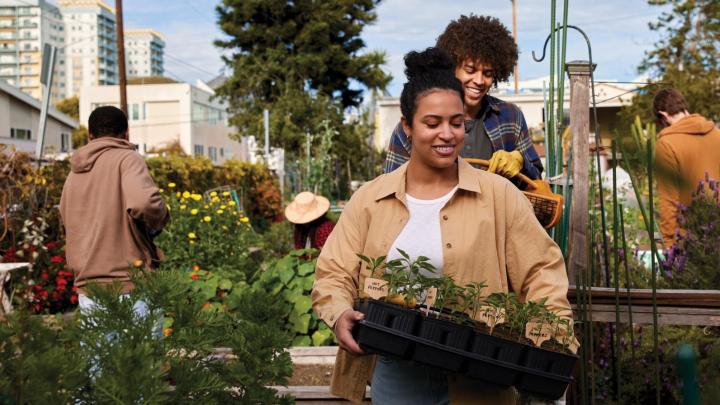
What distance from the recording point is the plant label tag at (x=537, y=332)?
1765 millimetres

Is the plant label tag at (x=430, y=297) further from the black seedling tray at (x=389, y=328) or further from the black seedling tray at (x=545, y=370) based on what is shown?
the black seedling tray at (x=545, y=370)

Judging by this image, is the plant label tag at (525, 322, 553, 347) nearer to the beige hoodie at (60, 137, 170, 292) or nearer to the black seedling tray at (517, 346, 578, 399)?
the black seedling tray at (517, 346, 578, 399)

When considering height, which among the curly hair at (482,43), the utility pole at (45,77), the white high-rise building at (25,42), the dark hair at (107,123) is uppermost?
the white high-rise building at (25,42)

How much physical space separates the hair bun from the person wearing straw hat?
4.63 meters

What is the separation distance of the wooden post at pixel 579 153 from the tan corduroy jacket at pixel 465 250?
2.33 feet

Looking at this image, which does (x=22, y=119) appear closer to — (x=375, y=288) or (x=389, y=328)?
(x=375, y=288)

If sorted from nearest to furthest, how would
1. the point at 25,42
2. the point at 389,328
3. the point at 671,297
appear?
the point at 389,328 < the point at 671,297 < the point at 25,42

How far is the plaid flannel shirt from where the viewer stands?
104 inches

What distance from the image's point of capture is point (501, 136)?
265cm

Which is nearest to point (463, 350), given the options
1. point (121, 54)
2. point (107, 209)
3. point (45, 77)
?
point (107, 209)

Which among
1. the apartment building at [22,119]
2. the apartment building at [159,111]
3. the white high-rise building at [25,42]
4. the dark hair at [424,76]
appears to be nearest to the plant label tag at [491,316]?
the dark hair at [424,76]

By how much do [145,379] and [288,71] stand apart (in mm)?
26623

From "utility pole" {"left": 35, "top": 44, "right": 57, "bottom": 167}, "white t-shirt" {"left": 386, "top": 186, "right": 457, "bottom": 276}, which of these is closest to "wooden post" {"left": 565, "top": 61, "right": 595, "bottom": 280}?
"white t-shirt" {"left": 386, "top": 186, "right": 457, "bottom": 276}

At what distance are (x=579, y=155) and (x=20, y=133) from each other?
34280 mm
